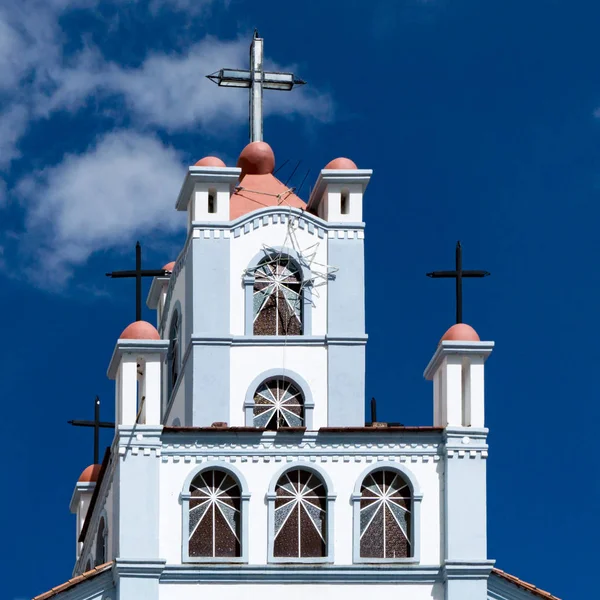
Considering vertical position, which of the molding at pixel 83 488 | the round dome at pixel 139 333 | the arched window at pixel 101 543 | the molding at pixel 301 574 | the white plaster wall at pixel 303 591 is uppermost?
the round dome at pixel 139 333

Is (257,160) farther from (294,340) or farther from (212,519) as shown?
(212,519)

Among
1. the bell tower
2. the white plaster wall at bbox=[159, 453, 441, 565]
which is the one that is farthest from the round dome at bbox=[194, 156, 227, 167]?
the white plaster wall at bbox=[159, 453, 441, 565]

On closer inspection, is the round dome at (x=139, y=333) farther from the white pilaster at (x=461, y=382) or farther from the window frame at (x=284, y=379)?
the white pilaster at (x=461, y=382)

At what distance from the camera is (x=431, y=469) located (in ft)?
234

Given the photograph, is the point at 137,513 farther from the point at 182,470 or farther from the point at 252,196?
the point at 252,196

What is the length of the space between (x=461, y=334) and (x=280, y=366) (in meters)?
5.10

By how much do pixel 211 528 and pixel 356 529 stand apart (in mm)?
3323

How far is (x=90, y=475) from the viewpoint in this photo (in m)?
84.9

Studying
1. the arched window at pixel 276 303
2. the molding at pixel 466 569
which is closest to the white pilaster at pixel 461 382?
the molding at pixel 466 569

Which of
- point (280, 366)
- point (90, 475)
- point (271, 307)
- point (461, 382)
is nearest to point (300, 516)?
point (461, 382)

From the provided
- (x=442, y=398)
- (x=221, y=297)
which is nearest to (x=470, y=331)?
(x=442, y=398)

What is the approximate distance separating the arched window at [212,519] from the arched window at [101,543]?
4.04 metres

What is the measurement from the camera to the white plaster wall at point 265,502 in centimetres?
7056

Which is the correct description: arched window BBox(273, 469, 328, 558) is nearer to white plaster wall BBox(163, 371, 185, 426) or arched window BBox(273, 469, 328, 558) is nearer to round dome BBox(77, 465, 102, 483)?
white plaster wall BBox(163, 371, 185, 426)
